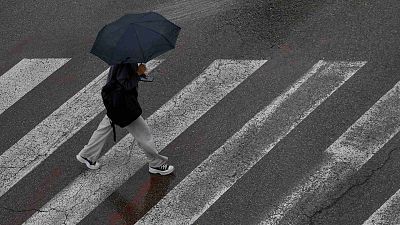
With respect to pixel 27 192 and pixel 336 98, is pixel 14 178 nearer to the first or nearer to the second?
pixel 27 192

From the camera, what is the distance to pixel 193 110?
992 cm

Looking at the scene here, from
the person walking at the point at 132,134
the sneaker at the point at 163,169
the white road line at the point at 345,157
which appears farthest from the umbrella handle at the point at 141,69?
the white road line at the point at 345,157

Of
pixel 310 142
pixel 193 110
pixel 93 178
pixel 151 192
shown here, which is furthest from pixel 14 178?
pixel 310 142

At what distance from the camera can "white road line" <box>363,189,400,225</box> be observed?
820cm

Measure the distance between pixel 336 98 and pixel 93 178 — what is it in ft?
10.4

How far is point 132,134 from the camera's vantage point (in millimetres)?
8859

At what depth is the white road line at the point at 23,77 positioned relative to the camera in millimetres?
10570

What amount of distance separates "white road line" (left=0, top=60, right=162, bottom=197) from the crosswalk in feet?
0.04

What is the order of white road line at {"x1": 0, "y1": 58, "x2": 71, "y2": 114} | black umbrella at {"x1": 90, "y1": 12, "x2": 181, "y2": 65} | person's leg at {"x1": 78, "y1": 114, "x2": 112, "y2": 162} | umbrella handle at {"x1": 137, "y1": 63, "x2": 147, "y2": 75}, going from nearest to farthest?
black umbrella at {"x1": 90, "y1": 12, "x2": 181, "y2": 65} < umbrella handle at {"x1": 137, "y1": 63, "x2": 147, "y2": 75} < person's leg at {"x1": 78, "y1": 114, "x2": 112, "y2": 162} < white road line at {"x1": 0, "y1": 58, "x2": 71, "y2": 114}

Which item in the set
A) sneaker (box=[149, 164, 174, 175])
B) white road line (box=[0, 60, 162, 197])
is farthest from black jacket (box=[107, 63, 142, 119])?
white road line (box=[0, 60, 162, 197])

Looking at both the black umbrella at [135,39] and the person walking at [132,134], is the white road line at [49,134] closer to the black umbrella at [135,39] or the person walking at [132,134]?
the person walking at [132,134]

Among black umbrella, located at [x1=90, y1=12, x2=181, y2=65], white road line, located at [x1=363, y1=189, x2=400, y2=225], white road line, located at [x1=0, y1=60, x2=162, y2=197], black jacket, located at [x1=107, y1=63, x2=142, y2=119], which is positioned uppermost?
black umbrella, located at [x1=90, y1=12, x2=181, y2=65]

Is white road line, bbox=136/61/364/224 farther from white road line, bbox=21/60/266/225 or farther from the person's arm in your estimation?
the person's arm

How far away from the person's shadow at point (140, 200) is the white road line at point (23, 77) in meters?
2.46
